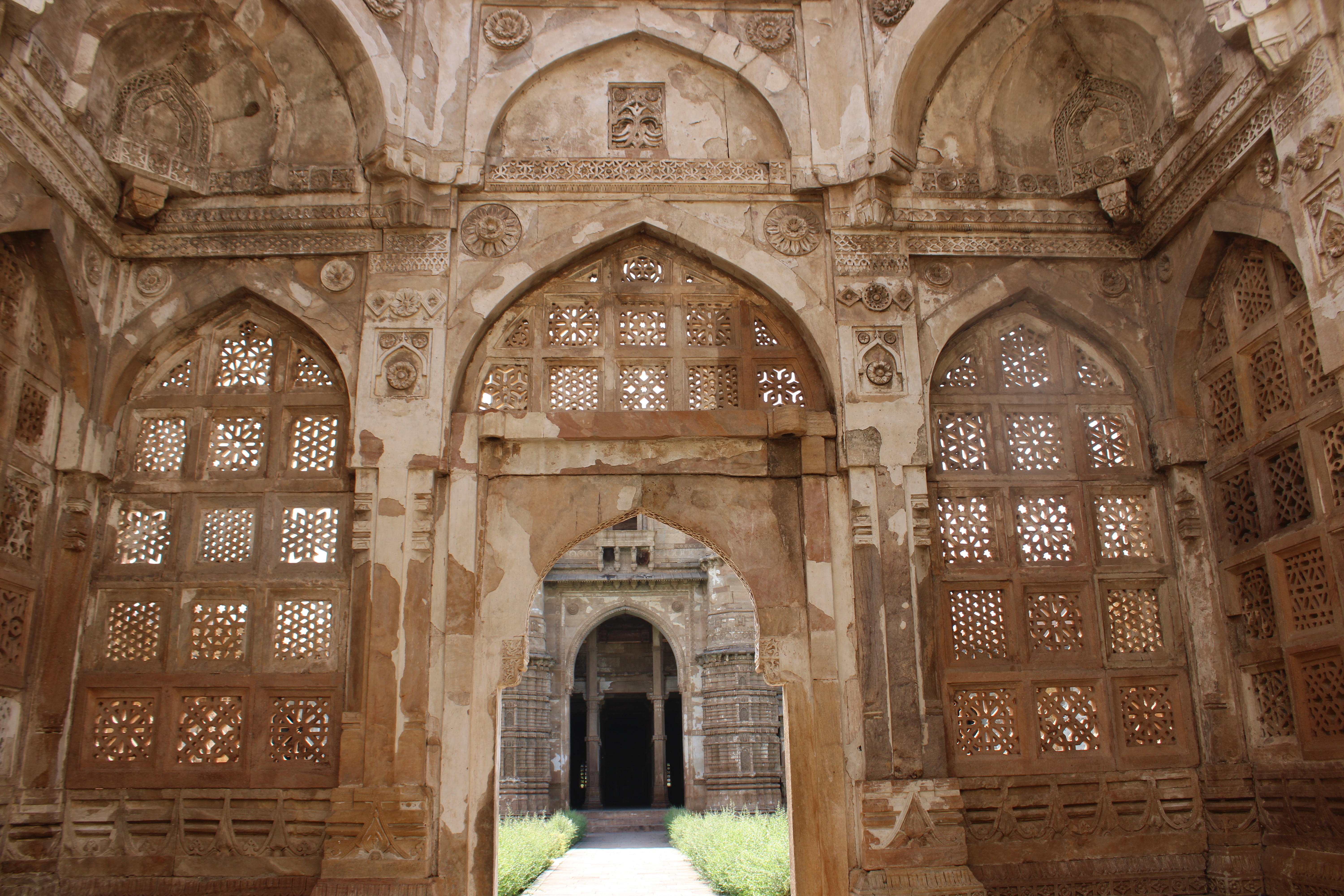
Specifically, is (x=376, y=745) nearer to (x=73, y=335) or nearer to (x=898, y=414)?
(x=73, y=335)

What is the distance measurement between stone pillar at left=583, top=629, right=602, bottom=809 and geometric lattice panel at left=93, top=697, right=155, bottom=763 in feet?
44.9

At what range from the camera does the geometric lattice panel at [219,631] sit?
7.35 metres

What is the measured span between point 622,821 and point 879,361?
52.5 ft

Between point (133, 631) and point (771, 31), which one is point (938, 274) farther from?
point (133, 631)

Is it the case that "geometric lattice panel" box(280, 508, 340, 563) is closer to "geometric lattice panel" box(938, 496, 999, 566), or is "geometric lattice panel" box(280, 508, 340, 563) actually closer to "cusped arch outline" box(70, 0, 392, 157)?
"cusped arch outline" box(70, 0, 392, 157)

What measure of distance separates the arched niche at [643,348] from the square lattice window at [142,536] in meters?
2.40

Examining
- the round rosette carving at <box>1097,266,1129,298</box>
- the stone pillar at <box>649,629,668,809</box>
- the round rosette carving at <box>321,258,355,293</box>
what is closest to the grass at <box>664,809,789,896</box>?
the stone pillar at <box>649,629,668,809</box>

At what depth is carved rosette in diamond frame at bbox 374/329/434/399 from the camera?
756 cm

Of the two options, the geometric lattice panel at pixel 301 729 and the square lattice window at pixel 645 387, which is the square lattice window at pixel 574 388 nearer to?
the square lattice window at pixel 645 387

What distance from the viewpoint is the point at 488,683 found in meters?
7.26

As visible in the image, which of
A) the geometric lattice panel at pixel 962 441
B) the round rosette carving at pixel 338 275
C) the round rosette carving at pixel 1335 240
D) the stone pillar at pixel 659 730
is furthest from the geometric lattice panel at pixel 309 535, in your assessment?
the stone pillar at pixel 659 730

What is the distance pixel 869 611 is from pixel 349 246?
4.80 meters

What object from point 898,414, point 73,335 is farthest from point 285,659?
point 898,414

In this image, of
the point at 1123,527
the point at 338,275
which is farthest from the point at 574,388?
the point at 1123,527
